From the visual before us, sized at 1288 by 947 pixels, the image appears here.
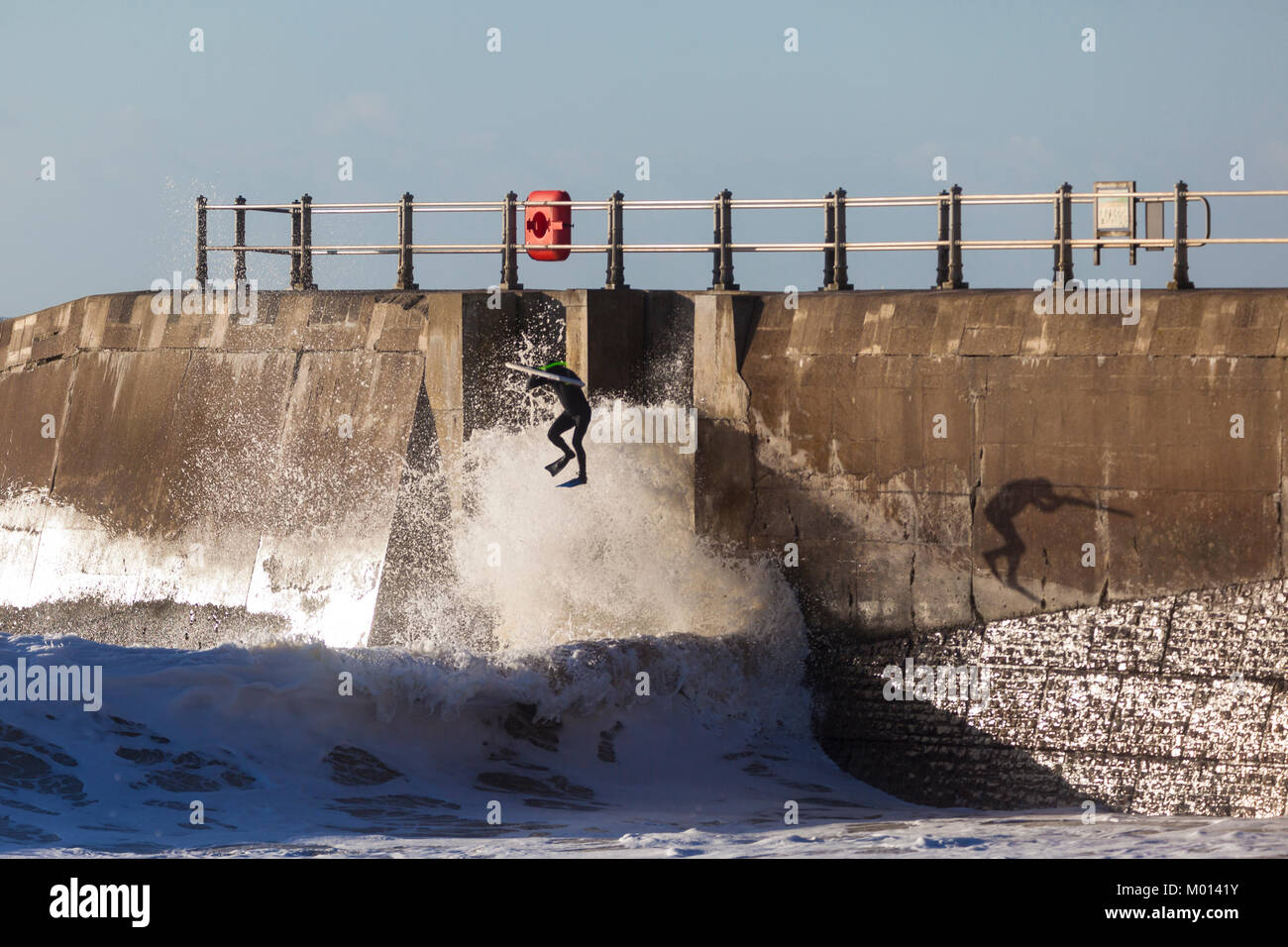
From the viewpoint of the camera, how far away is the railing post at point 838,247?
1717 centimetres

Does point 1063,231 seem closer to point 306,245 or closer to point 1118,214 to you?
point 1118,214

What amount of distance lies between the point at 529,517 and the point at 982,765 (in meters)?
5.35

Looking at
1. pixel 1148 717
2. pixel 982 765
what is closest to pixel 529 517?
pixel 982 765

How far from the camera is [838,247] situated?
1730cm

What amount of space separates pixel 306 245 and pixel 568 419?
491 cm

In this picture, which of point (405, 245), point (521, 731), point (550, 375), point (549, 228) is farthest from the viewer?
point (405, 245)

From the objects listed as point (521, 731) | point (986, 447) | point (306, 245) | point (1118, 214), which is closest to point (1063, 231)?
point (1118, 214)

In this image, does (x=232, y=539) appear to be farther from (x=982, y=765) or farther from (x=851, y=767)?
(x=982, y=765)

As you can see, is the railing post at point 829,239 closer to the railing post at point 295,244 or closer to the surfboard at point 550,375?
the surfboard at point 550,375

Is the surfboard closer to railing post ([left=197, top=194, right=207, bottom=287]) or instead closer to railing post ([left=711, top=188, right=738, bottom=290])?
railing post ([left=711, top=188, right=738, bottom=290])

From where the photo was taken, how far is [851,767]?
16078 mm

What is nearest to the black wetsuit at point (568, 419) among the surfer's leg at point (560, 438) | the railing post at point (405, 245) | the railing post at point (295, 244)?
the surfer's leg at point (560, 438)

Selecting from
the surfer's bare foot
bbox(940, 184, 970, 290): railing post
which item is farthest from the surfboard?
bbox(940, 184, 970, 290): railing post

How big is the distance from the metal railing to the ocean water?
203 cm
